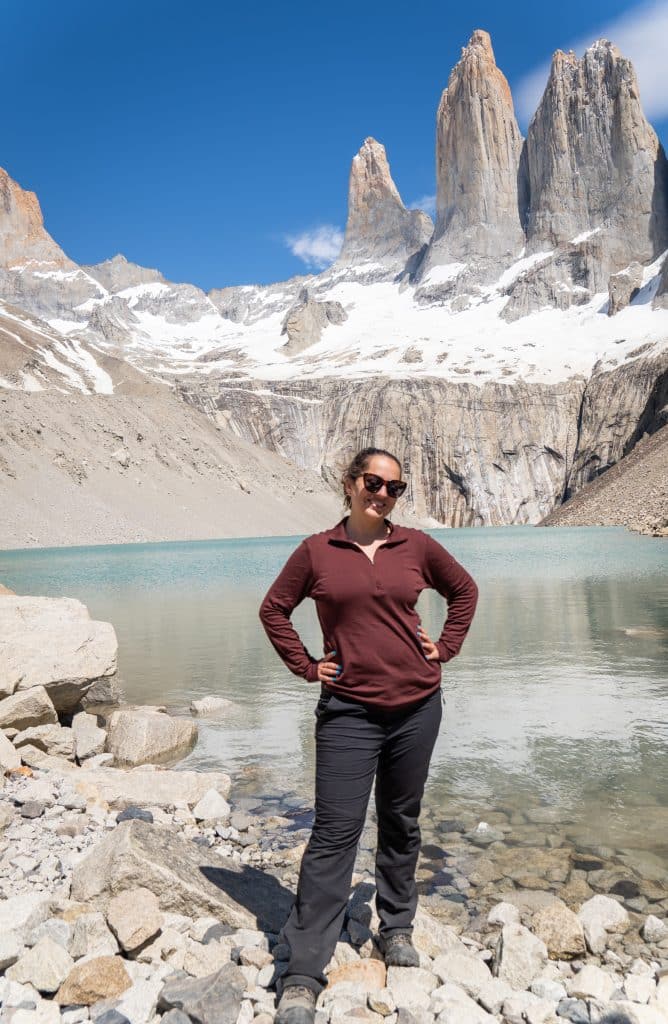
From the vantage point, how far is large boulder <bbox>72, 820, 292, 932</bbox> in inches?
156

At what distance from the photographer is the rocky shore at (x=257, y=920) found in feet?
10.8

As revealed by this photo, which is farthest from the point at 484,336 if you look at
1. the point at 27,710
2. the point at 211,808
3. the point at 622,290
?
the point at 211,808

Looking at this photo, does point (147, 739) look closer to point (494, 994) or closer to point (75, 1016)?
point (75, 1016)

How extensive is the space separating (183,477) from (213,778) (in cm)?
5917

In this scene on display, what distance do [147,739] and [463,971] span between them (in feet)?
16.0

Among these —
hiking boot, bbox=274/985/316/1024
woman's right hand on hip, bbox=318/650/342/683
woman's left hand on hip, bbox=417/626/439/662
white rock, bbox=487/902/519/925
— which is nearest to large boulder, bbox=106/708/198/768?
white rock, bbox=487/902/519/925

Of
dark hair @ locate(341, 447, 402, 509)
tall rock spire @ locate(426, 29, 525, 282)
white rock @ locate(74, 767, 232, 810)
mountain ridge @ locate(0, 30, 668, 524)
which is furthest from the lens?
tall rock spire @ locate(426, 29, 525, 282)

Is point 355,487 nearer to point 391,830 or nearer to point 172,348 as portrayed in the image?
point 391,830

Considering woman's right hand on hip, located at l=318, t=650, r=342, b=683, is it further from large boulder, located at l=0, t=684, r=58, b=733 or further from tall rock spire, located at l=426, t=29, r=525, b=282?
tall rock spire, located at l=426, t=29, r=525, b=282

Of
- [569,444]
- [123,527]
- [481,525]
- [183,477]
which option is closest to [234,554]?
[123,527]

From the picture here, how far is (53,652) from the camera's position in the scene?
28.2 ft

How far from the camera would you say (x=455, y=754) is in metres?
7.56

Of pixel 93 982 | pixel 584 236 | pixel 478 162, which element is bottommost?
pixel 93 982

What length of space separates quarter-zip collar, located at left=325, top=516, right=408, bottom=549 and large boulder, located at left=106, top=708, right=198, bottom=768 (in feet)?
16.7
